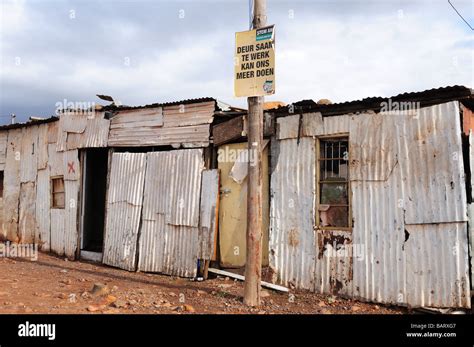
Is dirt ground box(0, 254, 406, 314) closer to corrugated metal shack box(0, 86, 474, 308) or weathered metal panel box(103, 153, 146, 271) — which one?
corrugated metal shack box(0, 86, 474, 308)

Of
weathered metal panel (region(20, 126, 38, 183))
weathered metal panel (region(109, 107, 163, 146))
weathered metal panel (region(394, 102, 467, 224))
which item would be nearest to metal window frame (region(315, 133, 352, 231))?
weathered metal panel (region(394, 102, 467, 224))

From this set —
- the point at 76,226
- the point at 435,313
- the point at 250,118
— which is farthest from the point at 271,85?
the point at 76,226

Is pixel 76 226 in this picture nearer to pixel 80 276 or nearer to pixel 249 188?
pixel 80 276

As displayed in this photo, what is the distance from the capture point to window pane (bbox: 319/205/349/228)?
746 centimetres

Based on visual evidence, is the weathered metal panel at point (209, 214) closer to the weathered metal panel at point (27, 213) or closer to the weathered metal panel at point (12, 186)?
the weathered metal panel at point (27, 213)

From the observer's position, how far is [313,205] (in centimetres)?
761

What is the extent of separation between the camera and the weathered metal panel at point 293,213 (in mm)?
7656

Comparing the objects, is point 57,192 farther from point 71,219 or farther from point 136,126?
point 136,126

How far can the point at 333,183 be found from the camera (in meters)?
7.60

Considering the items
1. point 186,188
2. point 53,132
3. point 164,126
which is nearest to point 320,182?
point 186,188

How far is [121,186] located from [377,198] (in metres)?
6.22

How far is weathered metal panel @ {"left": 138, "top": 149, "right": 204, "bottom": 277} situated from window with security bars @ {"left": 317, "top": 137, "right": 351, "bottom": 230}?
280 centimetres

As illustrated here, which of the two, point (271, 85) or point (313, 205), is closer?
point (271, 85)
